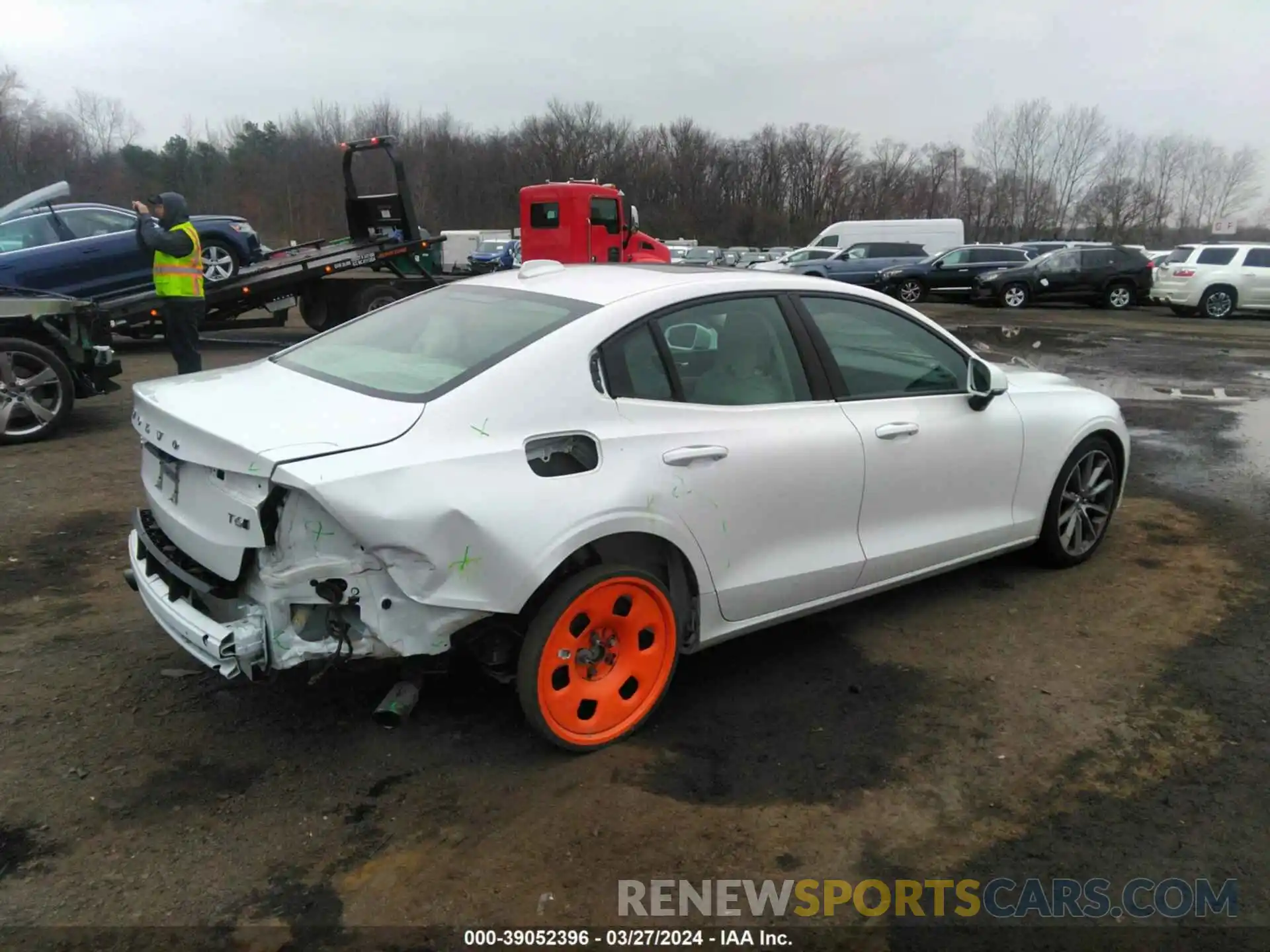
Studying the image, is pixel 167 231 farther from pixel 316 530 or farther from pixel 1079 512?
pixel 1079 512

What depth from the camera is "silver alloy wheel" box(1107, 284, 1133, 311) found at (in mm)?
22828

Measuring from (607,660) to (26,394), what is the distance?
6473 millimetres

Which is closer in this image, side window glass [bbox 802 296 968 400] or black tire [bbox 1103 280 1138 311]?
side window glass [bbox 802 296 968 400]

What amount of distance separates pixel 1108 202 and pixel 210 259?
7158 centimetres

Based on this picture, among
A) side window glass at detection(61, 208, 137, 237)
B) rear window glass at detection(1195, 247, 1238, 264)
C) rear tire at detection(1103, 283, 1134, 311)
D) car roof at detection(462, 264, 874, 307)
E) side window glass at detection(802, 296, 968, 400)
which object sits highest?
side window glass at detection(61, 208, 137, 237)

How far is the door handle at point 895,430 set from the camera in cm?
371

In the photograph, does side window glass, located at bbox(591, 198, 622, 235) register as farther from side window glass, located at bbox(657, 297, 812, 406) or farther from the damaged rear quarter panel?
the damaged rear quarter panel

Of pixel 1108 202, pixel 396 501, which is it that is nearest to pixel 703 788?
pixel 396 501

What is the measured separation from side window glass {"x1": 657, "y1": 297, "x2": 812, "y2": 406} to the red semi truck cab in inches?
619

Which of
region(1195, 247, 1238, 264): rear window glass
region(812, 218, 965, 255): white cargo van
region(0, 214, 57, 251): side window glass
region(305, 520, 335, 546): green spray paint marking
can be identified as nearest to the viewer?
region(305, 520, 335, 546): green spray paint marking

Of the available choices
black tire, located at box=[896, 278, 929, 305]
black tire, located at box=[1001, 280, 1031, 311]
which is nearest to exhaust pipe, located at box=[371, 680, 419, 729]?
black tire, located at box=[1001, 280, 1031, 311]

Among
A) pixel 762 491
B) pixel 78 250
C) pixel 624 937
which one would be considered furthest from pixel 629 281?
pixel 78 250

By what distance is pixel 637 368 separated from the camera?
3209 mm

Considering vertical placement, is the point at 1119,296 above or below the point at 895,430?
below
